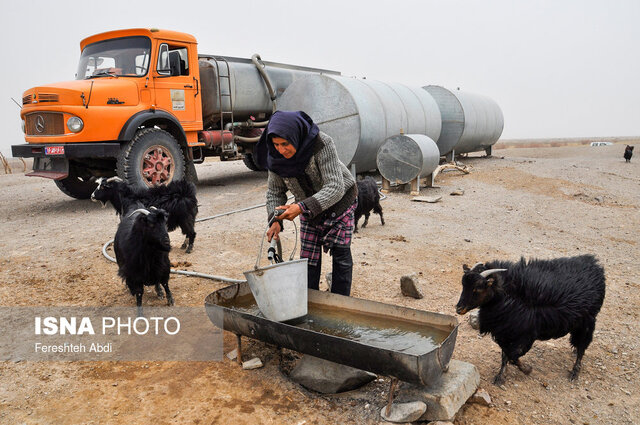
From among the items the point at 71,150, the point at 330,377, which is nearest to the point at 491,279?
the point at 330,377

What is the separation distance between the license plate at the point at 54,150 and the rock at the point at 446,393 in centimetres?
791

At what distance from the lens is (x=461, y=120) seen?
55.8ft

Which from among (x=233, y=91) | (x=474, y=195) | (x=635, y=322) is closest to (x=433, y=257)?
(x=635, y=322)

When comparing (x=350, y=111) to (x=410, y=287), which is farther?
(x=350, y=111)

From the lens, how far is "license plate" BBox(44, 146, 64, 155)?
27.8 ft

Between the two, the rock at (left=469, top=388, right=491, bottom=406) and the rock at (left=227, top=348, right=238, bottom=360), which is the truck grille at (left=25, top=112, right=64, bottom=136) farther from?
the rock at (left=469, top=388, right=491, bottom=406)

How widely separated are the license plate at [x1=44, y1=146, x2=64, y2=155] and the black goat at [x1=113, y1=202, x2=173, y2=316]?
Result: 4.96m

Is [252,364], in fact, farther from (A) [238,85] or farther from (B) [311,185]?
(A) [238,85]

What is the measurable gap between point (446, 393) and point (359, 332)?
847 millimetres

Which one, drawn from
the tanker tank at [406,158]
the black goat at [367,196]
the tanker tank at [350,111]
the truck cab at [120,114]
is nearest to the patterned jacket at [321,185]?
the black goat at [367,196]

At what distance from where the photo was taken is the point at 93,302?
490 centimetres

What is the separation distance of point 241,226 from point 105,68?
15.9 feet

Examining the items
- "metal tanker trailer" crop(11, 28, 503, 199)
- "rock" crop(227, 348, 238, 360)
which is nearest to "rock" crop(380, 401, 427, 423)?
"rock" crop(227, 348, 238, 360)

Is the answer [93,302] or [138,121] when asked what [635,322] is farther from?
[138,121]
